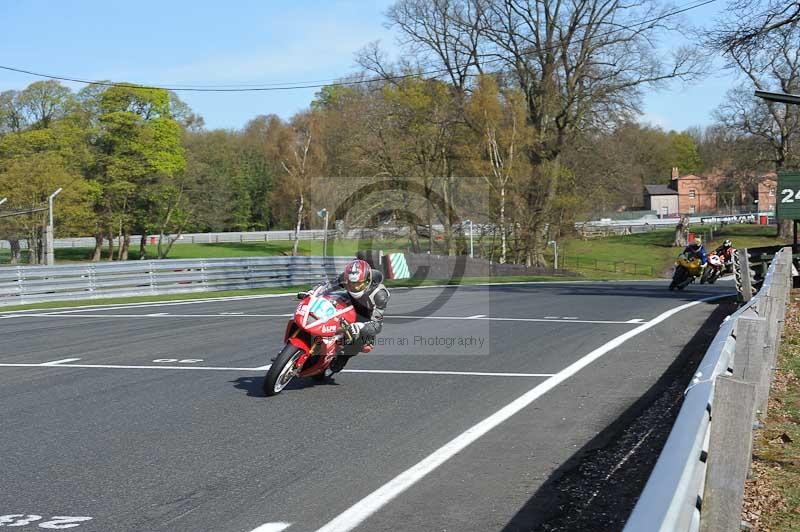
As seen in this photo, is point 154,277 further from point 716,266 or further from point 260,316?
point 716,266

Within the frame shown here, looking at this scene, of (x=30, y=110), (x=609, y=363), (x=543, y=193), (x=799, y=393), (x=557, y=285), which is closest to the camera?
(x=799, y=393)

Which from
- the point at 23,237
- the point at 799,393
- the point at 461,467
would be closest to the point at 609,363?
the point at 799,393

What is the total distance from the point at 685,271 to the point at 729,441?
24.6m

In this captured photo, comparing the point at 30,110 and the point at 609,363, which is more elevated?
the point at 30,110

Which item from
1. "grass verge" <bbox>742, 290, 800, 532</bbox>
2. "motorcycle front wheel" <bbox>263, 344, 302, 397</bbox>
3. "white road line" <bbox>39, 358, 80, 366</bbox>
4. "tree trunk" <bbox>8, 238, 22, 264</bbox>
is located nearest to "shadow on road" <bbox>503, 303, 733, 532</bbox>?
"grass verge" <bbox>742, 290, 800, 532</bbox>

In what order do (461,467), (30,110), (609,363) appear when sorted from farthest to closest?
(30,110)
(609,363)
(461,467)

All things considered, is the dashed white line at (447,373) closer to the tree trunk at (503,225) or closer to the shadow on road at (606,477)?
the shadow on road at (606,477)

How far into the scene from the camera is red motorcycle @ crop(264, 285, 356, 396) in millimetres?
9602

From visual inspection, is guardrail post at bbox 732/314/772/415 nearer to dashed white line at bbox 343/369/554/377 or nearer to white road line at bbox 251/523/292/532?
white road line at bbox 251/523/292/532

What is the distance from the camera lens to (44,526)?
17.2 feet

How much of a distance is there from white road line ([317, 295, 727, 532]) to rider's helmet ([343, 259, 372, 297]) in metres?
2.19

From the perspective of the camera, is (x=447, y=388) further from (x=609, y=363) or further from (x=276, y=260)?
(x=276, y=260)

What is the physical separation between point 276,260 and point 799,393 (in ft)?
79.3

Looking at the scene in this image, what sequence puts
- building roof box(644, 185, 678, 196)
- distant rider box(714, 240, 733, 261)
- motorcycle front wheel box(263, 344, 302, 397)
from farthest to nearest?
1. building roof box(644, 185, 678, 196)
2. distant rider box(714, 240, 733, 261)
3. motorcycle front wheel box(263, 344, 302, 397)
